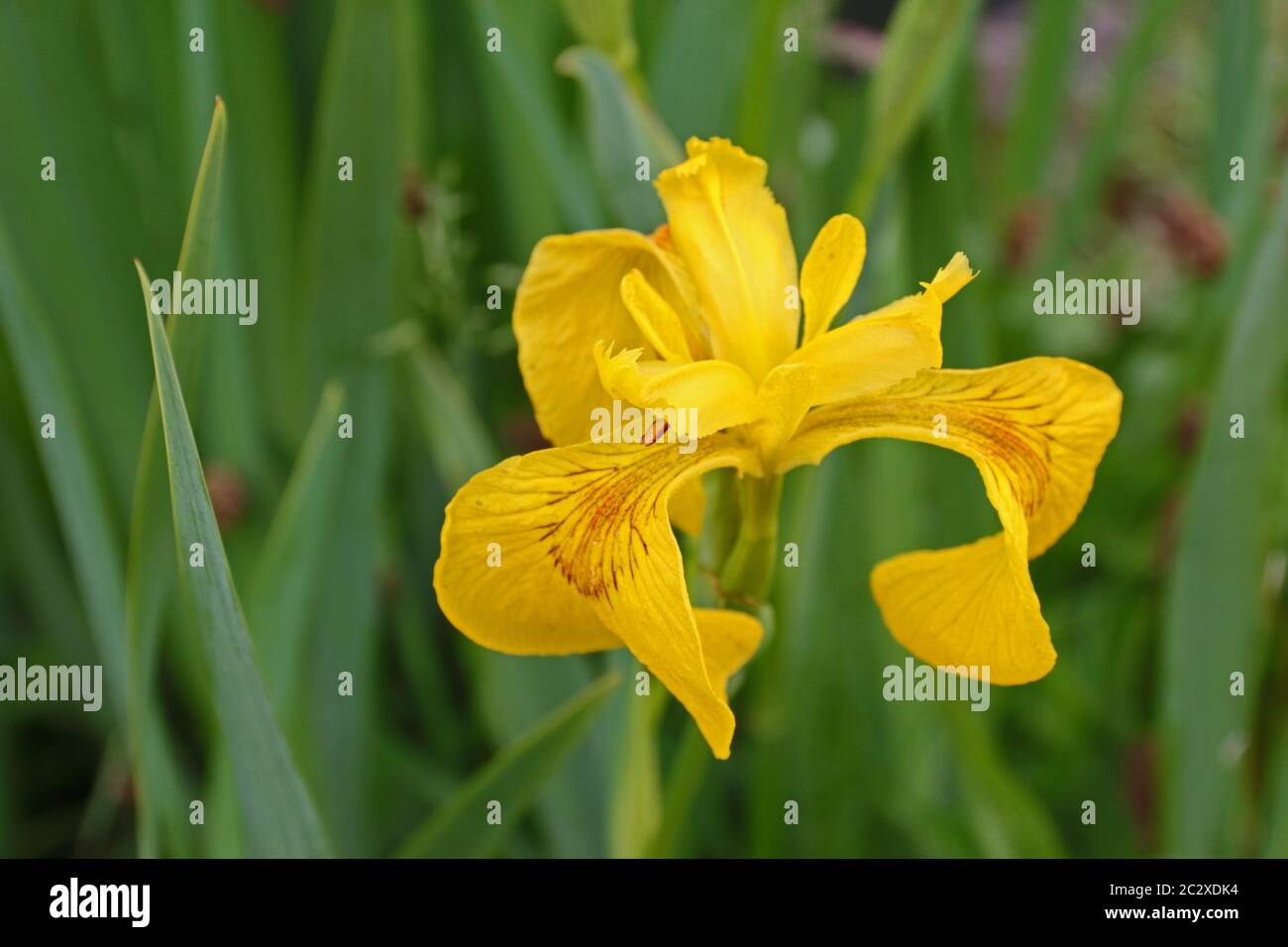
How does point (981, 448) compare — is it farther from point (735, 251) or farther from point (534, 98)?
point (534, 98)

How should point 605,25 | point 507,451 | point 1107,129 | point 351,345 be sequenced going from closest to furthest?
1. point 605,25
2. point 351,345
3. point 507,451
4. point 1107,129

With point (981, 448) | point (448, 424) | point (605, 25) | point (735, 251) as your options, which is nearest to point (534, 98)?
point (605, 25)

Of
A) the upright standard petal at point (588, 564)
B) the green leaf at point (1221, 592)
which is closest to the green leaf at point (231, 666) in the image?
the upright standard petal at point (588, 564)

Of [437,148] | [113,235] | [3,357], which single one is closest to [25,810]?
[3,357]

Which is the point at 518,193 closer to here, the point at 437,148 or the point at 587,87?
the point at 437,148

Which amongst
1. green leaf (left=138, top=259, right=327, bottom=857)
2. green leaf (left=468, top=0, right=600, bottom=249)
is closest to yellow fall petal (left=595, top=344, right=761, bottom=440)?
green leaf (left=138, top=259, right=327, bottom=857)
